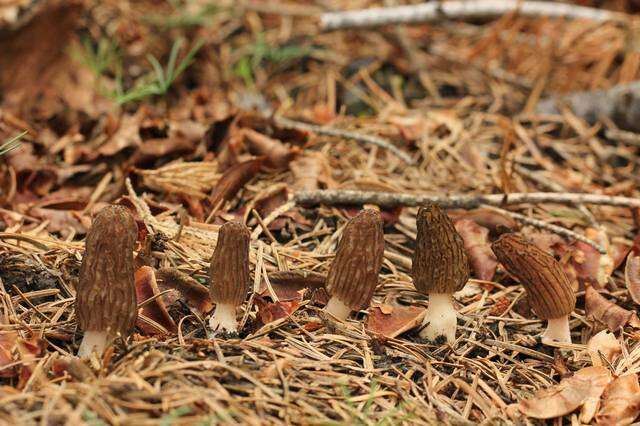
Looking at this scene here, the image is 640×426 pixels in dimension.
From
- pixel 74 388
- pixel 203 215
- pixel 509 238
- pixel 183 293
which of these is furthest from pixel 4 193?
pixel 509 238

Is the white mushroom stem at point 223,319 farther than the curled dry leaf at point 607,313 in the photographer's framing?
No

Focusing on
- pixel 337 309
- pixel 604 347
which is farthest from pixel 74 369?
pixel 604 347

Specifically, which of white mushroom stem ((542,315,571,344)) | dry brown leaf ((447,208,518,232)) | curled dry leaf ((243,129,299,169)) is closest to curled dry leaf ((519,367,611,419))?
white mushroom stem ((542,315,571,344))

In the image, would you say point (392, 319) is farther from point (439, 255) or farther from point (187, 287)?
point (187, 287)

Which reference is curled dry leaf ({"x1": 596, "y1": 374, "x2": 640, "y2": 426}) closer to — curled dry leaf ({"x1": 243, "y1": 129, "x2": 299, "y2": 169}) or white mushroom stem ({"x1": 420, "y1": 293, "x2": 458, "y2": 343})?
white mushroom stem ({"x1": 420, "y1": 293, "x2": 458, "y2": 343})

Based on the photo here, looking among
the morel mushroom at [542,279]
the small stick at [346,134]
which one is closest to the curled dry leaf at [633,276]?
the morel mushroom at [542,279]

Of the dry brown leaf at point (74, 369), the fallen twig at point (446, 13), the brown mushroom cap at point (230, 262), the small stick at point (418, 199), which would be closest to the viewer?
the dry brown leaf at point (74, 369)

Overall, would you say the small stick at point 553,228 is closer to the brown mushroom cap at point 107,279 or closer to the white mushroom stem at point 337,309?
the white mushroom stem at point 337,309
